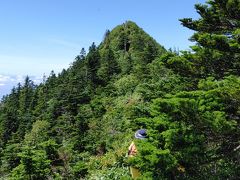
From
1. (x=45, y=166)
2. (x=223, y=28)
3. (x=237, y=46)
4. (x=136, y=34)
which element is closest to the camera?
(x=237, y=46)

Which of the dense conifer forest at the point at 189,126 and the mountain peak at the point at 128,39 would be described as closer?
the dense conifer forest at the point at 189,126

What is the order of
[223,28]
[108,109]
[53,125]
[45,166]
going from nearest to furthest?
1. [223,28]
2. [45,166]
3. [108,109]
4. [53,125]

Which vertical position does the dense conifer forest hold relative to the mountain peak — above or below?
below

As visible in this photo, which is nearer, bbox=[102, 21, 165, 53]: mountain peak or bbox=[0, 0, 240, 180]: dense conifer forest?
bbox=[0, 0, 240, 180]: dense conifer forest

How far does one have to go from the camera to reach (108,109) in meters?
48.4

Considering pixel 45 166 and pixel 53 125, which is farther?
pixel 53 125

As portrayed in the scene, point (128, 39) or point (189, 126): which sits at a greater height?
point (128, 39)

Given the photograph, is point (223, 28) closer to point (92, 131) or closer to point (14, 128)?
point (92, 131)

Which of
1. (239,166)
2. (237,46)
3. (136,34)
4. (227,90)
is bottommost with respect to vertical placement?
(239,166)

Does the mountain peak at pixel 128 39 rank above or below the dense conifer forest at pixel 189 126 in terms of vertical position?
above

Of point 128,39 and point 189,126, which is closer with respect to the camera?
point 189,126

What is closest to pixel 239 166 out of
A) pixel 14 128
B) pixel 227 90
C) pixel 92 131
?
pixel 227 90

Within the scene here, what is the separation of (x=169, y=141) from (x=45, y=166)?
14.6m

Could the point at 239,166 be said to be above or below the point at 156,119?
below
